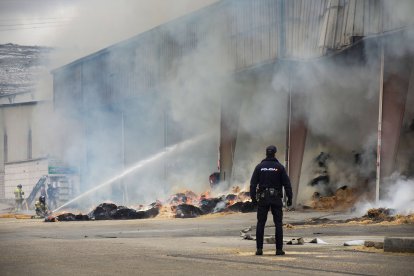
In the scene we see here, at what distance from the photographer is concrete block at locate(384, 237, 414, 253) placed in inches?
440

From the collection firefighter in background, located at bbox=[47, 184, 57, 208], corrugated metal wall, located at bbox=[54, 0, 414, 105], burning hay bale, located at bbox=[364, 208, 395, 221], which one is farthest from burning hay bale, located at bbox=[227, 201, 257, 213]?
firefighter in background, located at bbox=[47, 184, 57, 208]

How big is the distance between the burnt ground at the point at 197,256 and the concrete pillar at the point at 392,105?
4.15m

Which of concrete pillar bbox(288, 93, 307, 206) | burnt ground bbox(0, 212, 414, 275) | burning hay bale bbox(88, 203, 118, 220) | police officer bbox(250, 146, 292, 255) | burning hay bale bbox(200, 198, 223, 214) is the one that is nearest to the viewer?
burnt ground bbox(0, 212, 414, 275)

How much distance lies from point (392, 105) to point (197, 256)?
11446 mm

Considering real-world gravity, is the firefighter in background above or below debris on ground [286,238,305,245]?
above

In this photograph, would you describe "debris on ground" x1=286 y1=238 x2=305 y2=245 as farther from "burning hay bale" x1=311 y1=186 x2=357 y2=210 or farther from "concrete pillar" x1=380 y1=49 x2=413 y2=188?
"burning hay bale" x1=311 y1=186 x2=357 y2=210

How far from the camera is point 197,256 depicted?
11164mm

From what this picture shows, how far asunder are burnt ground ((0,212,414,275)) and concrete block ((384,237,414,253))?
0.24 metres

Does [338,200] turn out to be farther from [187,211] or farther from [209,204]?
[187,211]

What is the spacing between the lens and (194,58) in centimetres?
3272

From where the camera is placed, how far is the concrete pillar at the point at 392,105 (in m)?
21.0

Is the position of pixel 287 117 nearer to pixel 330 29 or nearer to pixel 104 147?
pixel 330 29

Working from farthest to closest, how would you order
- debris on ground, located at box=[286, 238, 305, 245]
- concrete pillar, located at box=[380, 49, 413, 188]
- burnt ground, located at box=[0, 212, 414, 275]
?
concrete pillar, located at box=[380, 49, 413, 188] < debris on ground, located at box=[286, 238, 305, 245] < burnt ground, located at box=[0, 212, 414, 275]

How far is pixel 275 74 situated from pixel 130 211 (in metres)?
6.61
